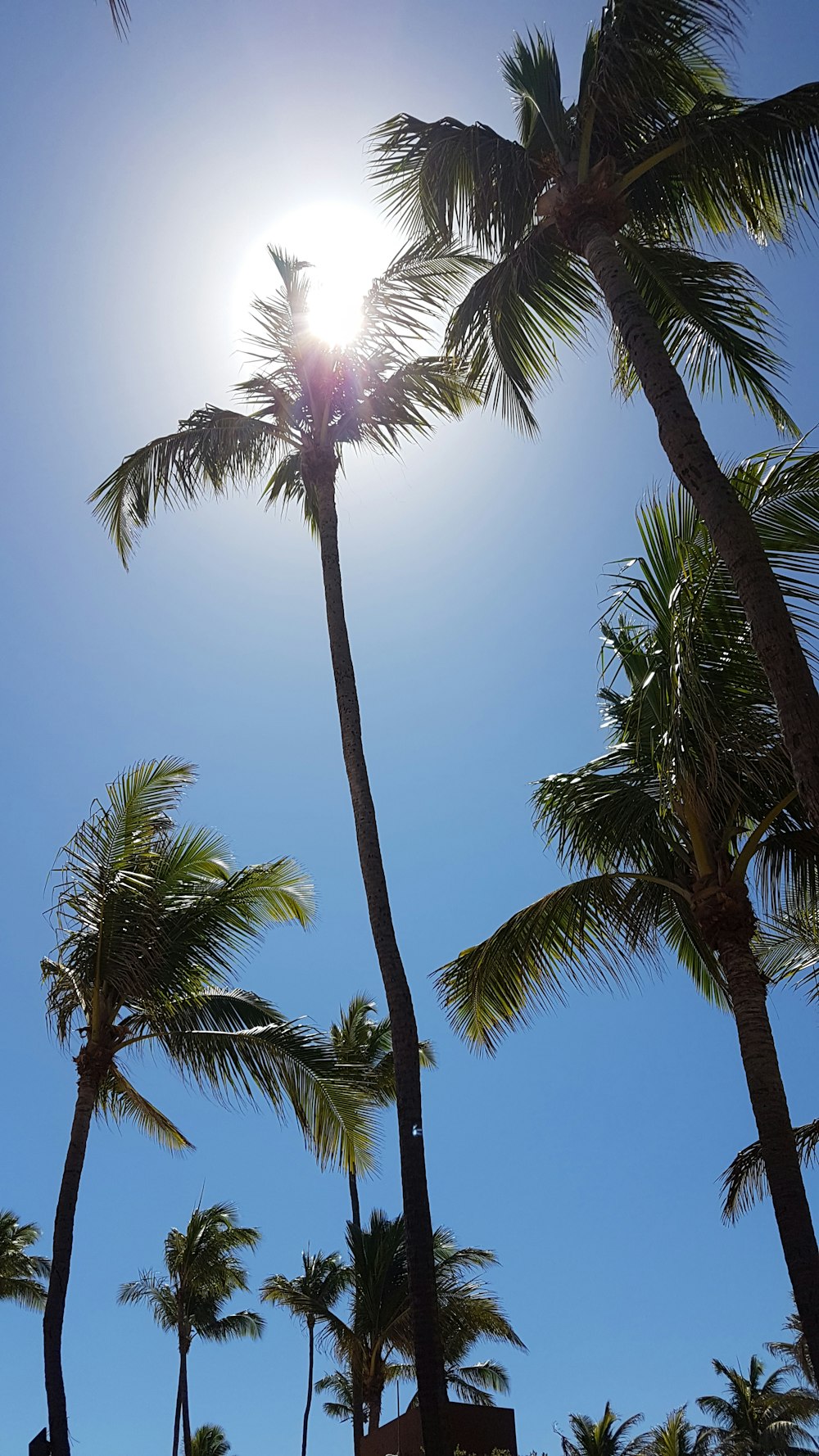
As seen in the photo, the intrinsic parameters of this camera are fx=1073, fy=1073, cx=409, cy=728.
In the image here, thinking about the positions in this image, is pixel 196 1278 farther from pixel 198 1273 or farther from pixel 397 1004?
pixel 397 1004

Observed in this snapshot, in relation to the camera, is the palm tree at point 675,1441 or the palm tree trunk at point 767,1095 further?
the palm tree at point 675,1441

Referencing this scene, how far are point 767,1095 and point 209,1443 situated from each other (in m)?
45.0

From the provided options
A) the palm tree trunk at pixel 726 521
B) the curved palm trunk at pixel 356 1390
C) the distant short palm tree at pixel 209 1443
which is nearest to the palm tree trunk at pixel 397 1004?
the palm tree trunk at pixel 726 521

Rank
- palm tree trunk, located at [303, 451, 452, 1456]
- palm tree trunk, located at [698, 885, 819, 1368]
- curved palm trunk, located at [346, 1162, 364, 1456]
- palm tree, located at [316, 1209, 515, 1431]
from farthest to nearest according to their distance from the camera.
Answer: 1. curved palm trunk, located at [346, 1162, 364, 1456]
2. palm tree, located at [316, 1209, 515, 1431]
3. palm tree trunk, located at [303, 451, 452, 1456]
4. palm tree trunk, located at [698, 885, 819, 1368]

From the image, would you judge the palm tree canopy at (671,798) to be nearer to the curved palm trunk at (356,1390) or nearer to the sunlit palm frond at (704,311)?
the sunlit palm frond at (704,311)

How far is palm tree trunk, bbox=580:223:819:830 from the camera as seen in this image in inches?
185

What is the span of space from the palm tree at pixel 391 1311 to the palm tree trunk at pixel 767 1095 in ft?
16.3

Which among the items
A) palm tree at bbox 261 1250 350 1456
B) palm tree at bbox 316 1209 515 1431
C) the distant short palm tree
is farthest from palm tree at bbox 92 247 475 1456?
the distant short palm tree

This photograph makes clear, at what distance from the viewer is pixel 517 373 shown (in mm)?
9039

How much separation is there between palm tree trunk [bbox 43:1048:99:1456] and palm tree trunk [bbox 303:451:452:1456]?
4319 millimetres

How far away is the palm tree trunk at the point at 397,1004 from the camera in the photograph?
7.88 m

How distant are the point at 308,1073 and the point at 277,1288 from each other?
19.4 m

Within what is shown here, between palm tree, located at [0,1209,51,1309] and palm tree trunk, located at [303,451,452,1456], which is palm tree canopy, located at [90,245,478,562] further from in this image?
palm tree, located at [0,1209,51,1309]

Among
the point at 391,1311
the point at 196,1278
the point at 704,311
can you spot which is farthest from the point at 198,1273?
the point at 704,311
